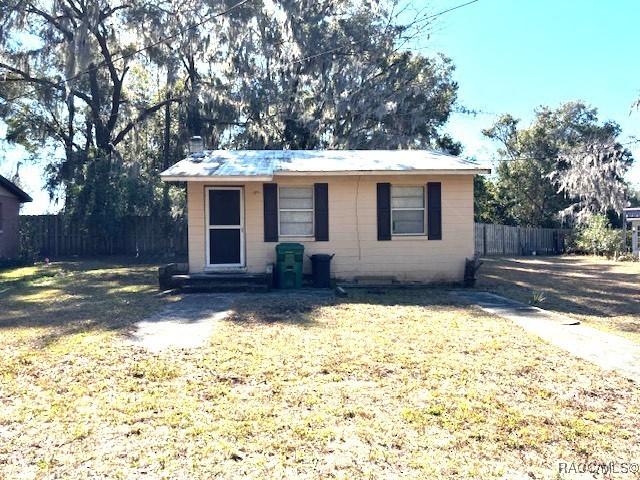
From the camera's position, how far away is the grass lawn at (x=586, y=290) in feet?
25.5

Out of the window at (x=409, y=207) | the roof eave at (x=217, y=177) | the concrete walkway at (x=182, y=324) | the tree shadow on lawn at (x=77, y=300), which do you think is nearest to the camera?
the concrete walkway at (x=182, y=324)

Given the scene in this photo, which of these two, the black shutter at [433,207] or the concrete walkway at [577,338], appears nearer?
the concrete walkway at [577,338]

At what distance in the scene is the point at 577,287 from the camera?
1207 centimetres

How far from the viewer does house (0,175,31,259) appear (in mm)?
18938

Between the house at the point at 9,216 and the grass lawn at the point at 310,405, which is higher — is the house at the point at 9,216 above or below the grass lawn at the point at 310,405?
above

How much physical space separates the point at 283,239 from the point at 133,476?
28.6ft

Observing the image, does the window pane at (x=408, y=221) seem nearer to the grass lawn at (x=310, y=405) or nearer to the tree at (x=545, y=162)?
the grass lawn at (x=310, y=405)

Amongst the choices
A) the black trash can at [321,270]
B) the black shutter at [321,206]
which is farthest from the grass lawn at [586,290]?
the black shutter at [321,206]

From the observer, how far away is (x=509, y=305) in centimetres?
882

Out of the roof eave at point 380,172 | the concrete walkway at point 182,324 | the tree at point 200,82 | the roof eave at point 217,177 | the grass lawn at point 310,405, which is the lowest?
the grass lawn at point 310,405

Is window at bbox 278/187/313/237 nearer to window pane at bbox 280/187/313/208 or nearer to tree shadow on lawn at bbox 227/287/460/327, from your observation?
window pane at bbox 280/187/313/208

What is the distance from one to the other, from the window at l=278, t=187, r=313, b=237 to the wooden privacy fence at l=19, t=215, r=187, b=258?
9999 millimetres

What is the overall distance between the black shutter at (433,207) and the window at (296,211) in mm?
2767

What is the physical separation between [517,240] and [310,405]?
25.4 metres
